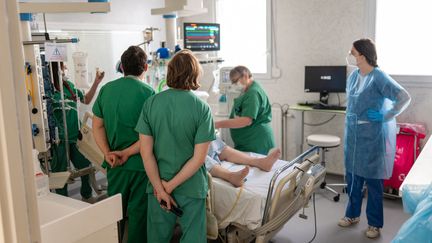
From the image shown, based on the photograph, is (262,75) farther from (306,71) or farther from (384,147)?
(384,147)

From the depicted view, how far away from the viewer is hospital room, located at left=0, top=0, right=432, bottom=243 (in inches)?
59.0

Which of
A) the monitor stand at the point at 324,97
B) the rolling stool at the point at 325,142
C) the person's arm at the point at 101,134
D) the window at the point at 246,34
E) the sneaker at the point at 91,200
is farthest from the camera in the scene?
the window at the point at 246,34

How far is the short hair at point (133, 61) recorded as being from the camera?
7.74ft

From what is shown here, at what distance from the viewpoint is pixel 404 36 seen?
13.5ft

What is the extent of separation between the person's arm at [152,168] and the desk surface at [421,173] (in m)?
1.12

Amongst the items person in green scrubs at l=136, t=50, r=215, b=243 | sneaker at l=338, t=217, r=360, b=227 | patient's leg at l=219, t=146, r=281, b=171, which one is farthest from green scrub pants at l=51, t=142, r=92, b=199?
sneaker at l=338, t=217, r=360, b=227

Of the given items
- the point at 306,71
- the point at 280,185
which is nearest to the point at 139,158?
the point at 280,185

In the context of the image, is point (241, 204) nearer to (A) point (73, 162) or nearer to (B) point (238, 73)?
(B) point (238, 73)

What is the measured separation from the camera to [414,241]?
137 centimetres

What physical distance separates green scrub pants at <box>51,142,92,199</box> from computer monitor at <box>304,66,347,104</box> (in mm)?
2467

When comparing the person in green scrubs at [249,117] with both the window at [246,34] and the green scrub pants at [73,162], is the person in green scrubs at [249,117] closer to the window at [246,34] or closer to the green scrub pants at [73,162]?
the green scrub pants at [73,162]

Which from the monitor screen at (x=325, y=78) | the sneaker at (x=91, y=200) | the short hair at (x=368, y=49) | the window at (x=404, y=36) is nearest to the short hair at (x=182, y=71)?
the short hair at (x=368, y=49)

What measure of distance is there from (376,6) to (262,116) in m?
1.87

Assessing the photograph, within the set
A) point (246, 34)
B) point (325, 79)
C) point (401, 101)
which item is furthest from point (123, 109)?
point (246, 34)
